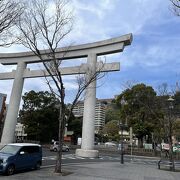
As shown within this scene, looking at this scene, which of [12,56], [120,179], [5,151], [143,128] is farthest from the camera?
[143,128]

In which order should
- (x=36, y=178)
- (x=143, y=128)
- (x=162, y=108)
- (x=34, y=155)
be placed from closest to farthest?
1. (x=36, y=178)
2. (x=34, y=155)
3. (x=162, y=108)
4. (x=143, y=128)

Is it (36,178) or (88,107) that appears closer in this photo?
(36,178)

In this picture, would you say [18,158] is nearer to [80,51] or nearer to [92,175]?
[92,175]

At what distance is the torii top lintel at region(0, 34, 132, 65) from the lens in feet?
90.7

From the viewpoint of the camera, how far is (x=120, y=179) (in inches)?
562

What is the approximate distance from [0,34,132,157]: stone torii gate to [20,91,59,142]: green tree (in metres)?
17.0

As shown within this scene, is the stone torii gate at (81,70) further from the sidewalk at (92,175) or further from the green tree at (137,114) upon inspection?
the green tree at (137,114)

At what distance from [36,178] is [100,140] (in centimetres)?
8384

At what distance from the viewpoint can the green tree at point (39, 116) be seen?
5097cm

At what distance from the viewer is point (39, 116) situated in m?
50.8

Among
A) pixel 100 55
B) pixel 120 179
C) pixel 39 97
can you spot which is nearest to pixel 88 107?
pixel 100 55

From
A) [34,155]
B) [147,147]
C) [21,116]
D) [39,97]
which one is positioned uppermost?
[39,97]

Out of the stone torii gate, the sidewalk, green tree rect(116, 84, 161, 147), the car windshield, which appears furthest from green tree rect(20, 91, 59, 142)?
the car windshield

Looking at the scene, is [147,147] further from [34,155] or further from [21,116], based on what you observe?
[34,155]
